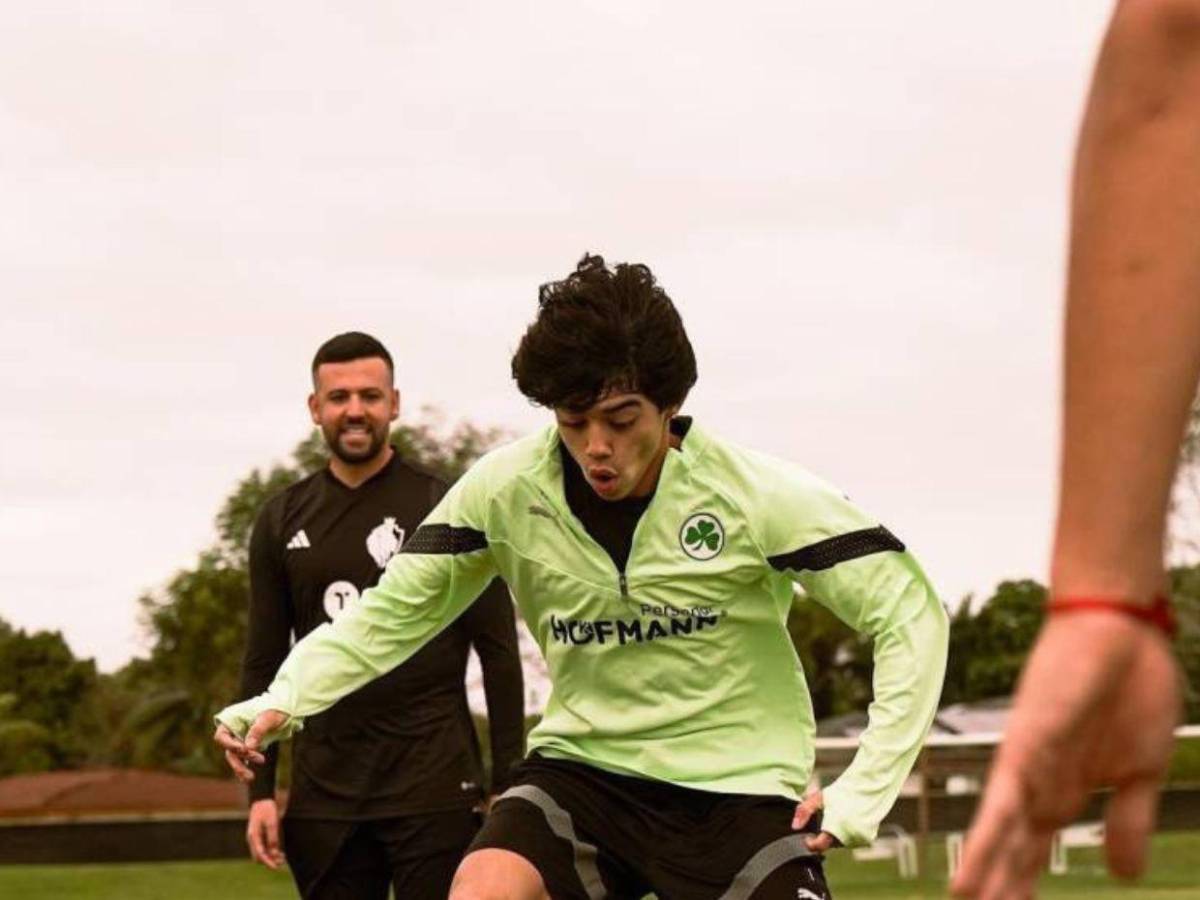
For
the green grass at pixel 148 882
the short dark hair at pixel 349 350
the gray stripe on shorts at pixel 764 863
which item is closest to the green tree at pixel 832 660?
the green grass at pixel 148 882

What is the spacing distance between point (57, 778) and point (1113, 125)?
48.0 m

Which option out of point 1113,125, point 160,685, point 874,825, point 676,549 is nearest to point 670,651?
point 676,549

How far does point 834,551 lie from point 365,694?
142 inches

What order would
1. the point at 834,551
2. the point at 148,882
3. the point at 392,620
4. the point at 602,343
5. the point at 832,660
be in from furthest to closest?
the point at 832,660
the point at 148,882
the point at 392,620
the point at 602,343
the point at 834,551

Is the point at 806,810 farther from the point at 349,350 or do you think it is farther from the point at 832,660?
the point at 832,660

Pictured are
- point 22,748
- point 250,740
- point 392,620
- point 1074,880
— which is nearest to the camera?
point 250,740

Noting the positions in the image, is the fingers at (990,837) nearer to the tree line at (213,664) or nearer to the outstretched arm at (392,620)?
the outstretched arm at (392,620)

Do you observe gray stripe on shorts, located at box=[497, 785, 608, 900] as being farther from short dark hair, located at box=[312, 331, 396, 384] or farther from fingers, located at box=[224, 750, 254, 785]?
short dark hair, located at box=[312, 331, 396, 384]

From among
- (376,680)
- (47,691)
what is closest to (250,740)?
(376,680)

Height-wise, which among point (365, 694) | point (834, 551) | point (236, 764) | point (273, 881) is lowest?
point (273, 881)

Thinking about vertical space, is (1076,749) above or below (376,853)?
above

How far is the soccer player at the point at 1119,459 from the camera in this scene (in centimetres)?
138

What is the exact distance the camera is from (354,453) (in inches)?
393

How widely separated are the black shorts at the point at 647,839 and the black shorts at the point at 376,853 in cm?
306
